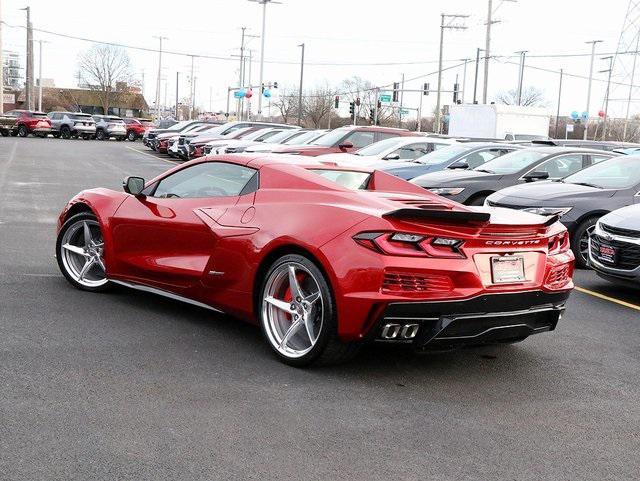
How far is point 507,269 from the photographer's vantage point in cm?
525

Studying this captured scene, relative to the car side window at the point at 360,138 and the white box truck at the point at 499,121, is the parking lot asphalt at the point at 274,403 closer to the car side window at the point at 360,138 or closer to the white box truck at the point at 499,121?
the car side window at the point at 360,138

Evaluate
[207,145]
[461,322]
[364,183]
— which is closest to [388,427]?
[461,322]

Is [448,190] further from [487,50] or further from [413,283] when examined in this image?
[487,50]

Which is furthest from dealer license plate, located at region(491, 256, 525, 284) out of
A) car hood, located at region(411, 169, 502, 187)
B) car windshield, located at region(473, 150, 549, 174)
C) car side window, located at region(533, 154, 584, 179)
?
car side window, located at region(533, 154, 584, 179)

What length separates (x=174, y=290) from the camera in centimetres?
641

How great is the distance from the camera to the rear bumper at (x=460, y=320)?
4.91 m

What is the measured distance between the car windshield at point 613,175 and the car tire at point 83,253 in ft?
22.4

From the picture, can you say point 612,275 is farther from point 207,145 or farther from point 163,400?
point 207,145

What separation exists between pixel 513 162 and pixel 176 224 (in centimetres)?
890

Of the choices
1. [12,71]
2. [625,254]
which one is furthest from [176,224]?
[12,71]

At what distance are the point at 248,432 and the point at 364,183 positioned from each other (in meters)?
2.70

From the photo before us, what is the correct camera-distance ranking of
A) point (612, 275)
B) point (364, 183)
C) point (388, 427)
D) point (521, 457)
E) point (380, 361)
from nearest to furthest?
point (521, 457) → point (388, 427) → point (380, 361) → point (364, 183) → point (612, 275)

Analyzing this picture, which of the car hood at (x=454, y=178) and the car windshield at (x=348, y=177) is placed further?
the car hood at (x=454, y=178)

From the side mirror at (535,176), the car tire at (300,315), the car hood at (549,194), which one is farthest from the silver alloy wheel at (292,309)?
the side mirror at (535,176)
